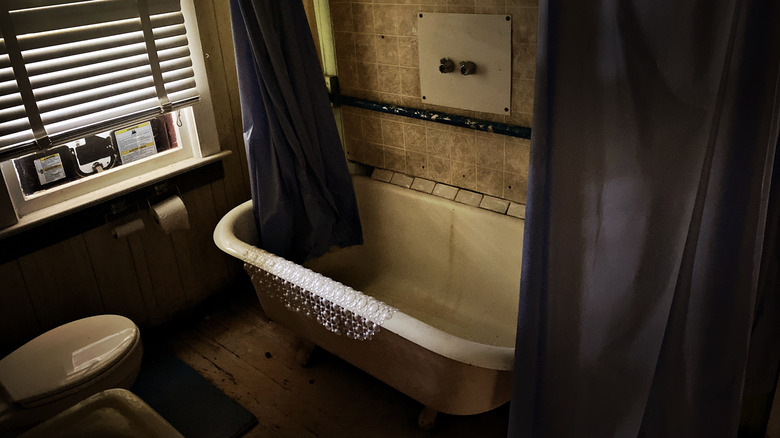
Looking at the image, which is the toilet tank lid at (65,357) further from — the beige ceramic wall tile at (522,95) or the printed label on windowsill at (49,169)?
the beige ceramic wall tile at (522,95)

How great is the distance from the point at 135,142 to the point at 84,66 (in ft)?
1.33

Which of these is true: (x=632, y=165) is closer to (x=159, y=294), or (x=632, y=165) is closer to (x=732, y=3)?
(x=732, y=3)

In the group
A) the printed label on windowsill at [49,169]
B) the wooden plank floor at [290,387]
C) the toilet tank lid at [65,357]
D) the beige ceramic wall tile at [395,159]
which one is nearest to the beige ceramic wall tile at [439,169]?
the beige ceramic wall tile at [395,159]

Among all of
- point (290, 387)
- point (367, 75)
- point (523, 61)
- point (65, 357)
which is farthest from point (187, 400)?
point (523, 61)

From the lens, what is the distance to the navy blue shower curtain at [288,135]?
7.36 feet

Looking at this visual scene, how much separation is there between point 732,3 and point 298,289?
151cm

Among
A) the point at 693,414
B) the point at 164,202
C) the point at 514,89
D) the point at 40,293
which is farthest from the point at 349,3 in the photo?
the point at 693,414

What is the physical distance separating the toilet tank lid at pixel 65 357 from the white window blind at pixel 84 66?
674 millimetres

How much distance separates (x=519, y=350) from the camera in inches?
62.5

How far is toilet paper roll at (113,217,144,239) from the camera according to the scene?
93.4 inches

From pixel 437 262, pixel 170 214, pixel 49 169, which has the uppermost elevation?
pixel 49 169

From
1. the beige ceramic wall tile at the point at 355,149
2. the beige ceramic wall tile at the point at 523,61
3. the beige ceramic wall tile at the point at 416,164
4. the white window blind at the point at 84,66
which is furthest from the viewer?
the beige ceramic wall tile at the point at 355,149

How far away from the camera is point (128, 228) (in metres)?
2.39

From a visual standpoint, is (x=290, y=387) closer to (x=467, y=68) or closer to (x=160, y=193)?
(x=160, y=193)
